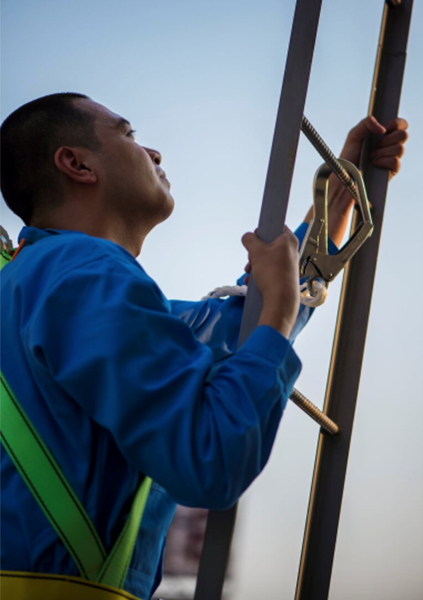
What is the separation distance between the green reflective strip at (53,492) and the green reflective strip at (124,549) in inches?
0.6

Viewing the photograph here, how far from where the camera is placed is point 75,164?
1185mm

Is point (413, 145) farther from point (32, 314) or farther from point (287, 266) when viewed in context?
point (32, 314)

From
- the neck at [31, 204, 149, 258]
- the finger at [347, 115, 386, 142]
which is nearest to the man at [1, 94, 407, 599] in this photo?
the neck at [31, 204, 149, 258]

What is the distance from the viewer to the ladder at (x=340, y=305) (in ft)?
3.23

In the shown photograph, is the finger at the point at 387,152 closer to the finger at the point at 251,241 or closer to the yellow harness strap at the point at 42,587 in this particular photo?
the finger at the point at 251,241

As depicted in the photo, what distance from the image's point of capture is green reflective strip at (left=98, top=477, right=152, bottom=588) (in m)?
0.84

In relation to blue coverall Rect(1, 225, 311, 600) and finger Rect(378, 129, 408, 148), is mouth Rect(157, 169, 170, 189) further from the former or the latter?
finger Rect(378, 129, 408, 148)

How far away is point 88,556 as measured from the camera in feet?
2.68

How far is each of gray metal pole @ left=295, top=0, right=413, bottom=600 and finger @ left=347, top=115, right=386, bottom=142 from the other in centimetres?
4

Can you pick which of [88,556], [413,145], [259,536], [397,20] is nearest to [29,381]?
[88,556]

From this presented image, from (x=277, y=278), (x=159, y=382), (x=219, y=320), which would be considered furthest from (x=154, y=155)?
(x=159, y=382)

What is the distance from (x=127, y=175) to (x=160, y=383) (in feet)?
1.69

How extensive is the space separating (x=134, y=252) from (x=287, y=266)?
0.38 m

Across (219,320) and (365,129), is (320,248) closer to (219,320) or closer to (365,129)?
(219,320)
